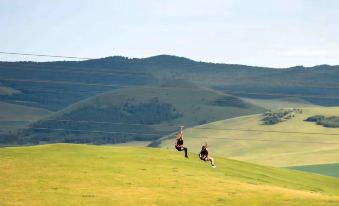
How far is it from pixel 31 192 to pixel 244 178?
115ft

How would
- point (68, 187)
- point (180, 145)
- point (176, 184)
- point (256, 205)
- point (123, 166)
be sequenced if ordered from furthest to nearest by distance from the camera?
point (123, 166) < point (176, 184) < point (68, 187) < point (256, 205) < point (180, 145)

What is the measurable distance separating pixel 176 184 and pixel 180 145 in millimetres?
16539

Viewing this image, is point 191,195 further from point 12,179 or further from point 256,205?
point 12,179

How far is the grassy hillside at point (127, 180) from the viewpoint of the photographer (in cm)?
7244

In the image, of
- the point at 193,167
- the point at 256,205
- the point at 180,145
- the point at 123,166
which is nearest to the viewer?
the point at 180,145

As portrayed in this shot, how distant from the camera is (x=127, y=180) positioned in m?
83.3

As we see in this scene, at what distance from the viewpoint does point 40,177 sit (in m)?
81.6

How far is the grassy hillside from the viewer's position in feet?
238

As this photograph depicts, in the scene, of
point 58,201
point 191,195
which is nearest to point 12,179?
point 58,201

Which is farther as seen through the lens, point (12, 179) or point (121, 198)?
point (12, 179)

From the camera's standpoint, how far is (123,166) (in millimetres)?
92375

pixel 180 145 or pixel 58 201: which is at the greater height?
pixel 180 145

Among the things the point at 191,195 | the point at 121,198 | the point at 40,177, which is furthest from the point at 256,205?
the point at 40,177

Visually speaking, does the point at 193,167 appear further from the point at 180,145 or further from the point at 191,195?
the point at 180,145
